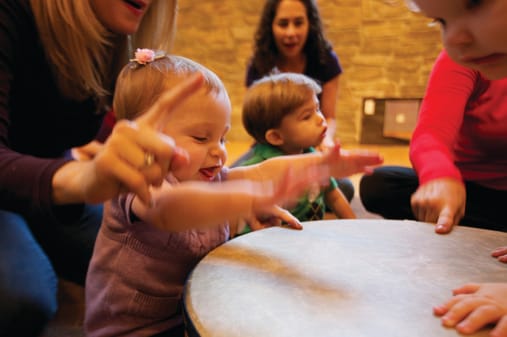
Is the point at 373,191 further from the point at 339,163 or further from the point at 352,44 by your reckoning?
the point at 352,44

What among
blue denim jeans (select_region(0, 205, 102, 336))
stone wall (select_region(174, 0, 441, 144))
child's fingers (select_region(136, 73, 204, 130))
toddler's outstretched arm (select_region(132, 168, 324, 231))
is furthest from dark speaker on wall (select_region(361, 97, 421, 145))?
child's fingers (select_region(136, 73, 204, 130))

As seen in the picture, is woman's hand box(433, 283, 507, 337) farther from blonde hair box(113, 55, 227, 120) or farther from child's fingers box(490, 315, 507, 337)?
blonde hair box(113, 55, 227, 120)

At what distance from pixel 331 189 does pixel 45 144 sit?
3.00 ft

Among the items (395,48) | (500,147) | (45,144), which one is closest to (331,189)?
(500,147)

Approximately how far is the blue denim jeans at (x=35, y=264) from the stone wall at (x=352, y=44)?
315cm

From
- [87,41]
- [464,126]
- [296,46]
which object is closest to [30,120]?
[87,41]

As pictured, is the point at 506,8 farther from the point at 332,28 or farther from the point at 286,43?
the point at 332,28

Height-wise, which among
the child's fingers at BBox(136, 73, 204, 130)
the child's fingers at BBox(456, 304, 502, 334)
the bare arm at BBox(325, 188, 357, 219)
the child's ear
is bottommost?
the bare arm at BBox(325, 188, 357, 219)

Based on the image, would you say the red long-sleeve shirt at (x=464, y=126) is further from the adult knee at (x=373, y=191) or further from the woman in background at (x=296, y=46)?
the woman in background at (x=296, y=46)

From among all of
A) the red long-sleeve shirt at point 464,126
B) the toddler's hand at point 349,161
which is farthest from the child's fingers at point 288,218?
the red long-sleeve shirt at point 464,126

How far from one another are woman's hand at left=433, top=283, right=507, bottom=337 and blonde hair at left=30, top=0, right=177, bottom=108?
887mm

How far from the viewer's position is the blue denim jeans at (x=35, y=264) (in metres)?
0.86

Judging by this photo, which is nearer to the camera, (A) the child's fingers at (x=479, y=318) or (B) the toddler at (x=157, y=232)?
(A) the child's fingers at (x=479, y=318)

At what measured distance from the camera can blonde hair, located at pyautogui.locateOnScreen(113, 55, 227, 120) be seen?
72cm
